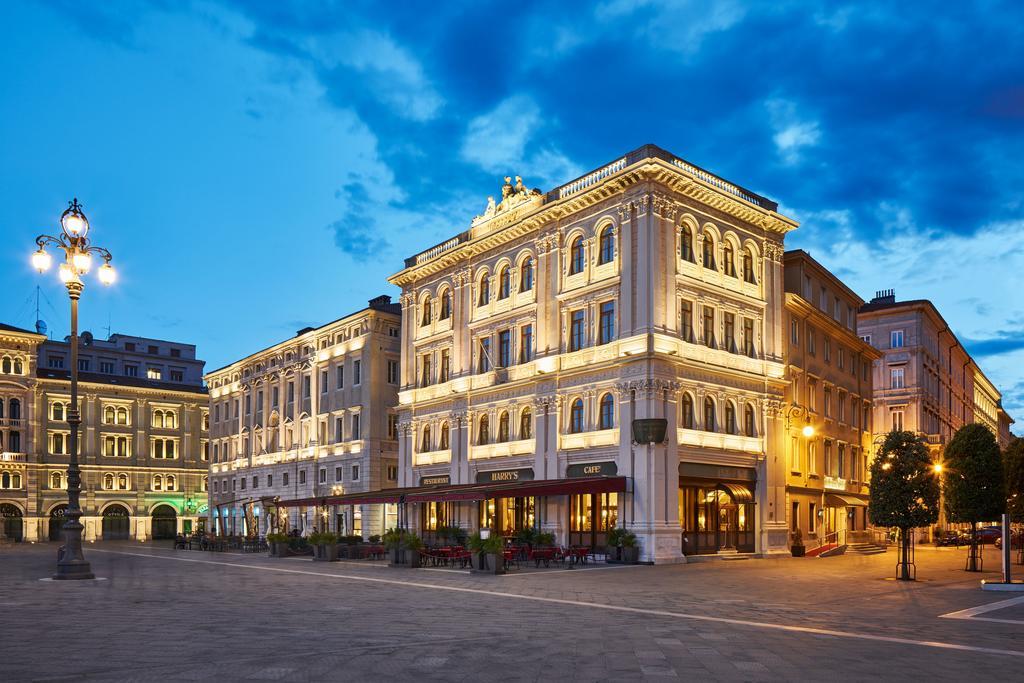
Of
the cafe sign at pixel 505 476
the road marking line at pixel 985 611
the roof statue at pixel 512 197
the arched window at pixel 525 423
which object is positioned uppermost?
the roof statue at pixel 512 197

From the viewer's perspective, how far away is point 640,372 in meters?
41.3

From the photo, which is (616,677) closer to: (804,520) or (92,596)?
(92,596)

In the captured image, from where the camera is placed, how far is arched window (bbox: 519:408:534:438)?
4862 centimetres

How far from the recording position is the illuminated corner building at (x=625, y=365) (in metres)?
41.4

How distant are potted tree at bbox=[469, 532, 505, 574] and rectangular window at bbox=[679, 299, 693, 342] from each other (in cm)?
1534

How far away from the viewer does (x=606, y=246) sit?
147 ft

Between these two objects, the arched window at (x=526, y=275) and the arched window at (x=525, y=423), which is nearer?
the arched window at (x=525, y=423)

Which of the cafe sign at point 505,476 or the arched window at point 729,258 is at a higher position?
the arched window at point 729,258

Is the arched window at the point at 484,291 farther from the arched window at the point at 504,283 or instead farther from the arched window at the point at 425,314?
the arched window at the point at 425,314

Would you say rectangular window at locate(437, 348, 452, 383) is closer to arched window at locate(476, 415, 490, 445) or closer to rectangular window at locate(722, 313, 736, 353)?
arched window at locate(476, 415, 490, 445)

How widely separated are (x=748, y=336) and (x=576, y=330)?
9084 mm

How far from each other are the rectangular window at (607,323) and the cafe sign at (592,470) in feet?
19.7

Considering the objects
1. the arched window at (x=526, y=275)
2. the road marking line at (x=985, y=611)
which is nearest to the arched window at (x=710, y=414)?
the arched window at (x=526, y=275)

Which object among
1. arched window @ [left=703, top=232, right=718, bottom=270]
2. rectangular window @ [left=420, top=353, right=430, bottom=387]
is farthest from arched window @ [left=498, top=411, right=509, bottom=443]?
arched window @ [left=703, top=232, right=718, bottom=270]
